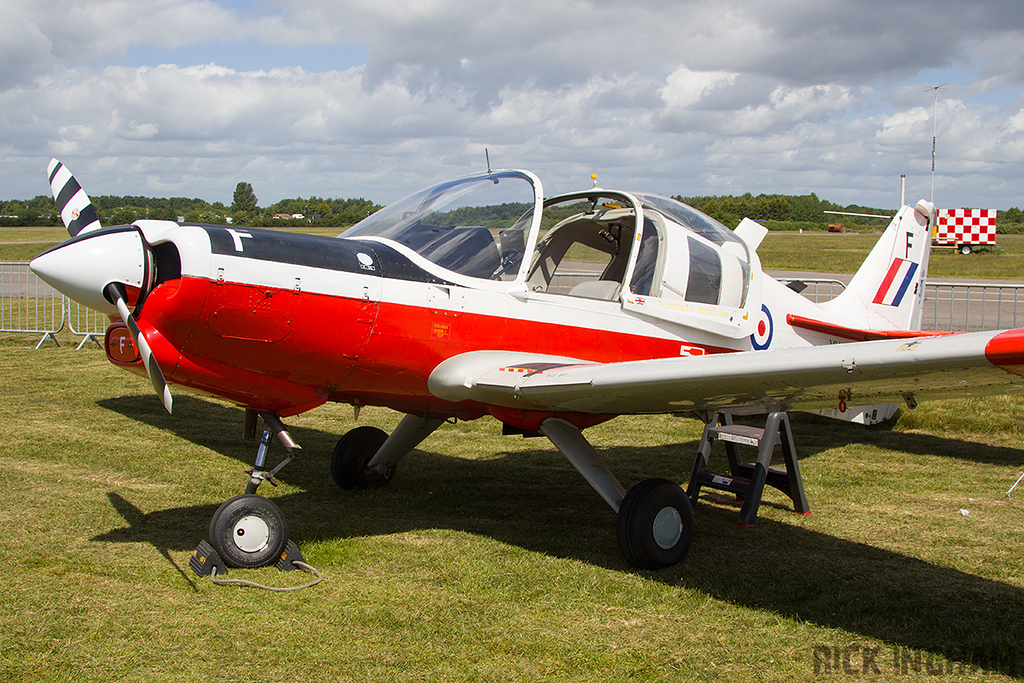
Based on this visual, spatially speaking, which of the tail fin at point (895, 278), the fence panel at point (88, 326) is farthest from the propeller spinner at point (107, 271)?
the fence panel at point (88, 326)

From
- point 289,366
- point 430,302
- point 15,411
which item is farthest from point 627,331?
point 15,411

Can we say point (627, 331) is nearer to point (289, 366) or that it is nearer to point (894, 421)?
point (289, 366)

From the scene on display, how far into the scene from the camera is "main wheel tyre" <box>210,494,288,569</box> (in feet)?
13.7

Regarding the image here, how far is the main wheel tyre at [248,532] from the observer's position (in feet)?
13.7

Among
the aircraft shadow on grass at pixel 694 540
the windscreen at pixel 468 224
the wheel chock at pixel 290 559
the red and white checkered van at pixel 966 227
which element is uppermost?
the red and white checkered van at pixel 966 227

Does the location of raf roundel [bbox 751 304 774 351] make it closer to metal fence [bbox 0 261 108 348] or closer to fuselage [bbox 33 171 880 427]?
fuselage [bbox 33 171 880 427]

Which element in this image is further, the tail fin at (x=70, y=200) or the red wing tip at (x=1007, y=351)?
the tail fin at (x=70, y=200)

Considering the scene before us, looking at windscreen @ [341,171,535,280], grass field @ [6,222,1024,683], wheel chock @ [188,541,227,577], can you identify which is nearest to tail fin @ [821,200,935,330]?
Answer: grass field @ [6,222,1024,683]

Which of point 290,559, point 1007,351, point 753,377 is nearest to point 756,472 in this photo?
point 753,377

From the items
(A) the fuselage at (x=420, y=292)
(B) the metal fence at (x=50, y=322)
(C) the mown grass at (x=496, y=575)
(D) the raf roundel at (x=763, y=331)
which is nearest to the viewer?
(C) the mown grass at (x=496, y=575)

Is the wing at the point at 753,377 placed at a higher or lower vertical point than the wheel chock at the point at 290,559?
higher

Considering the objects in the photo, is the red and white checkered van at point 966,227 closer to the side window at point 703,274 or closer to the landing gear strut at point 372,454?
the side window at point 703,274

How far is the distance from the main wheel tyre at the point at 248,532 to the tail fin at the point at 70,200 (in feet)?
7.31

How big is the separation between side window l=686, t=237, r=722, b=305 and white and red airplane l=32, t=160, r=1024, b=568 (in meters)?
0.02
